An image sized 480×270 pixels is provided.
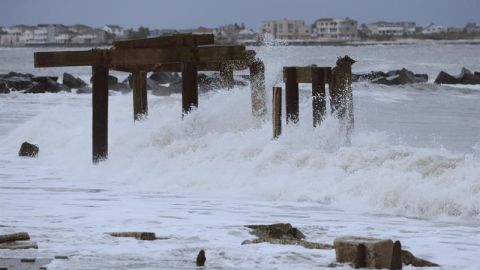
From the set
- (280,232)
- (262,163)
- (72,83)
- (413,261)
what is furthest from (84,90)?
(413,261)

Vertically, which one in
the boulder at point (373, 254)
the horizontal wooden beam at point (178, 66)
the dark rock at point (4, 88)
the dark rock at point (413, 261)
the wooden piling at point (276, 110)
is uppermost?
the horizontal wooden beam at point (178, 66)

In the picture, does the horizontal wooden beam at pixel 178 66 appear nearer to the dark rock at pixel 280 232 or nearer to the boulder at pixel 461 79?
the dark rock at pixel 280 232

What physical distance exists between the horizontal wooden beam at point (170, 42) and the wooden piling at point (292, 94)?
1.42 metres

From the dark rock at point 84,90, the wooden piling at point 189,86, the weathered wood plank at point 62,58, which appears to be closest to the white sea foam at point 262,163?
the wooden piling at point 189,86


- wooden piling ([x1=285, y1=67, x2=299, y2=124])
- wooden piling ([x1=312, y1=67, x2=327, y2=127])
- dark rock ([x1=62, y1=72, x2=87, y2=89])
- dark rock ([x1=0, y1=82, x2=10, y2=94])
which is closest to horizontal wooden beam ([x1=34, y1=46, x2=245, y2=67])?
wooden piling ([x1=285, y1=67, x2=299, y2=124])

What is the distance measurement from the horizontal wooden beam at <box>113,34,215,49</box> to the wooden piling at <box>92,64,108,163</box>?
52 centimetres

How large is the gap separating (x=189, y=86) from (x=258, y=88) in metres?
1.81

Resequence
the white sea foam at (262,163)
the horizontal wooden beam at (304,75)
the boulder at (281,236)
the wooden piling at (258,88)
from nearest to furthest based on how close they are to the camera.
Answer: the boulder at (281,236), the white sea foam at (262,163), the horizontal wooden beam at (304,75), the wooden piling at (258,88)

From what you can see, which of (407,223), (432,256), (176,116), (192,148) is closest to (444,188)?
(407,223)

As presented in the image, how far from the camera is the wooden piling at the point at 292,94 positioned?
16.0 m

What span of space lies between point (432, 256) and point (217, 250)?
179 cm

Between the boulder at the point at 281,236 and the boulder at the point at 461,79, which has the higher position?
the boulder at the point at 461,79

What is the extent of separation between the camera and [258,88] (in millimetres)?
17891

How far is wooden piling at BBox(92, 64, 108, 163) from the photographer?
640 inches
